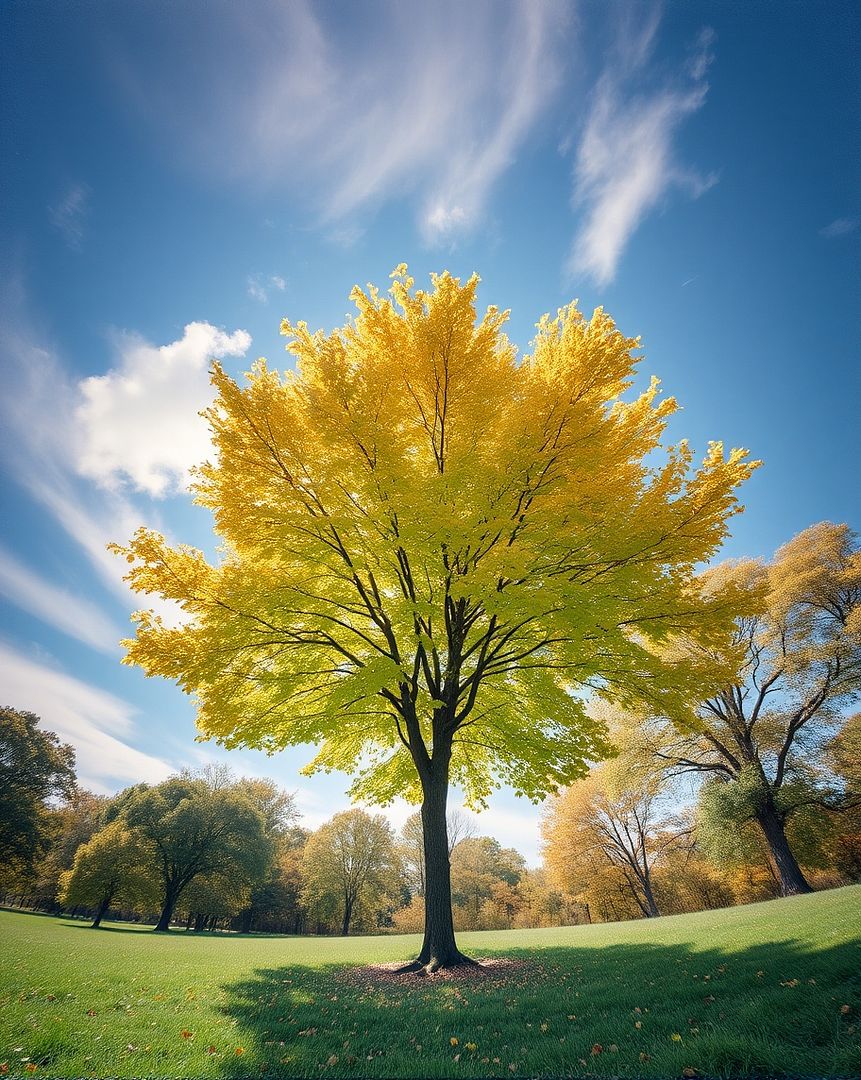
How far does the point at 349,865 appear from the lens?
41500 millimetres

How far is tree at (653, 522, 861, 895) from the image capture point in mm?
16859

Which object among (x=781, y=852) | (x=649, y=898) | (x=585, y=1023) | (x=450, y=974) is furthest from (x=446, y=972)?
(x=649, y=898)

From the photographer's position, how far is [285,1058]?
359 centimetres

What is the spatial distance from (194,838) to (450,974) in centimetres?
3388

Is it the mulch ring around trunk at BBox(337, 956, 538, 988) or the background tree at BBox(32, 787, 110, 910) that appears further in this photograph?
the background tree at BBox(32, 787, 110, 910)

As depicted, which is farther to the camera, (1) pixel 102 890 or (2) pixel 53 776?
(2) pixel 53 776

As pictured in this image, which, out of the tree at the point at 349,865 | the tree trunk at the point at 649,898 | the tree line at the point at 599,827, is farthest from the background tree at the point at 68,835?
the tree trunk at the point at 649,898

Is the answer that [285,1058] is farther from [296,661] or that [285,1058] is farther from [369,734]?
[369,734]

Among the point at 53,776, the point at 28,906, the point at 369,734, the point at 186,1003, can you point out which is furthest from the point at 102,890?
the point at 28,906

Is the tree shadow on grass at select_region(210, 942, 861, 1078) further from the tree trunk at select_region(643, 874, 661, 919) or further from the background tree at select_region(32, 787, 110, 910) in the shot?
the background tree at select_region(32, 787, 110, 910)

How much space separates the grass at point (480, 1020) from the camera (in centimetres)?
300

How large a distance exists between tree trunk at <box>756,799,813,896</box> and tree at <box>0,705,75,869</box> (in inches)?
1627

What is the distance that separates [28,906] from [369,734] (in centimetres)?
7992

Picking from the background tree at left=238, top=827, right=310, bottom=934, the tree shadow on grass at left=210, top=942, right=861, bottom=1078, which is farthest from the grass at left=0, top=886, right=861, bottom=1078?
the background tree at left=238, top=827, right=310, bottom=934
